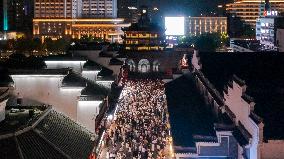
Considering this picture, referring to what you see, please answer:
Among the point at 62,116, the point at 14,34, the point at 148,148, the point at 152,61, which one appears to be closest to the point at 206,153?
the point at 62,116

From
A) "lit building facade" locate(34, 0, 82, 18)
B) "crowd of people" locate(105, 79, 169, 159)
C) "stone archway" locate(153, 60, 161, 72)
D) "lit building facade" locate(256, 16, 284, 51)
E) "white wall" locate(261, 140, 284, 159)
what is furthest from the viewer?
"lit building facade" locate(34, 0, 82, 18)

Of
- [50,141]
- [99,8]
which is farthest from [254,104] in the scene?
[99,8]

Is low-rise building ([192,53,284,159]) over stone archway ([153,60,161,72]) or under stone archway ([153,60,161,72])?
over

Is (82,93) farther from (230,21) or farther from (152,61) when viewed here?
(230,21)

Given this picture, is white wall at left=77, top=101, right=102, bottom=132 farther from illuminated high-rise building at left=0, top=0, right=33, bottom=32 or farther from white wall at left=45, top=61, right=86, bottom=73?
illuminated high-rise building at left=0, top=0, right=33, bottom=32

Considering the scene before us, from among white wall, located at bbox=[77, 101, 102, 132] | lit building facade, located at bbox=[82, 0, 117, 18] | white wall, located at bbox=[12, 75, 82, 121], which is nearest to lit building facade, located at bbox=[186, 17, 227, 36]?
lit building facade, located at bbox=[82, 0, 117, 18]

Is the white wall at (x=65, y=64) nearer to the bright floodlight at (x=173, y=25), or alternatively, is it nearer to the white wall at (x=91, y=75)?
the white wall at (x=91, y=75)
